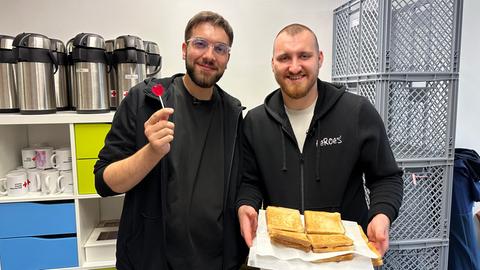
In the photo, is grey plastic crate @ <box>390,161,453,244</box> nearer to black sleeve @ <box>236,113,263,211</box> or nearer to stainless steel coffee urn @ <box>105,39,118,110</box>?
black sleeve @ <box>236,113,263,211</box>

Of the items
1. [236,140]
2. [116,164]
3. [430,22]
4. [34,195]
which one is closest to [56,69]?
[34,195]

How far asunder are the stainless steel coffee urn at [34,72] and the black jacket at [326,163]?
109 cm

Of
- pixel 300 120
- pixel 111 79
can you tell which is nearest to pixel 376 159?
pixel 300 120

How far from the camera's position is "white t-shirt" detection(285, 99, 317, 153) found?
49.6 inches

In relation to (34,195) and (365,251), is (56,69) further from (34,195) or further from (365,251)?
(365,251)

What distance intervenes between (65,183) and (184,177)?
937 mm

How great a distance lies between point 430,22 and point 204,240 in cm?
158

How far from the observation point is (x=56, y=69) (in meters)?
1.75

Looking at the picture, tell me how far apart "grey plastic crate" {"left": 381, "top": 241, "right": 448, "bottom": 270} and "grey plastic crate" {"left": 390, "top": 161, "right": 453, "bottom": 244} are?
0.04 metres

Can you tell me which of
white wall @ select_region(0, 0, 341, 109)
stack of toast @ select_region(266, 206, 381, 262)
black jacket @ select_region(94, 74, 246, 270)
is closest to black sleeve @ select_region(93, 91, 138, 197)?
black jacket @ select_region(94, 74, 246, 270)

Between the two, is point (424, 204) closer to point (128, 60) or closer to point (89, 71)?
point (128, 60)

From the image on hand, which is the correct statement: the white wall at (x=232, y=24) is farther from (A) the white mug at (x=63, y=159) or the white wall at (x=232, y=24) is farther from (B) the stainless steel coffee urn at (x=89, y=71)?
(A) the white mug at (x=63, y=159)

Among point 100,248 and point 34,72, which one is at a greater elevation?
point 34,72

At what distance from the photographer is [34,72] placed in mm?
1627
